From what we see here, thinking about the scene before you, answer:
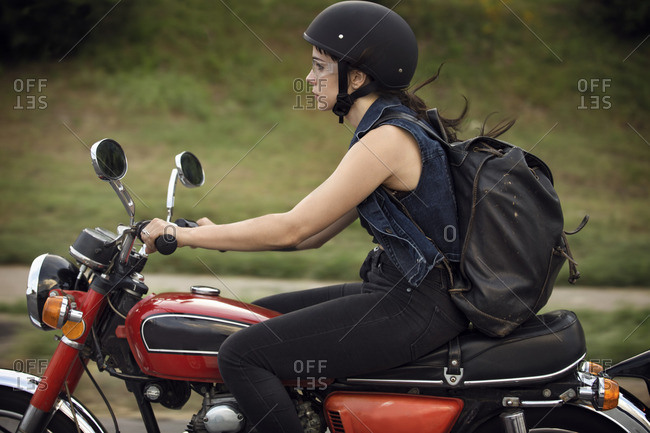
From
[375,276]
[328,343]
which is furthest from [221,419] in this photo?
[375,276]

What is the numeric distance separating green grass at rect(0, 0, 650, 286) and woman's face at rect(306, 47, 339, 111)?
10.6ft

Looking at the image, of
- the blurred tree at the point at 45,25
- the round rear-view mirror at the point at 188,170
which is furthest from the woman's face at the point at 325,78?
the blurred tree at the point at 45,25

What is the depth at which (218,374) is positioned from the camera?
2.17 metres

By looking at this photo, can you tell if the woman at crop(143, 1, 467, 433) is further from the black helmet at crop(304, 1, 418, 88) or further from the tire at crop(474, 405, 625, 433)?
the tire at crop(474, 405, 625, 433)

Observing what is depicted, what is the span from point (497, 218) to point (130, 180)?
5979mm

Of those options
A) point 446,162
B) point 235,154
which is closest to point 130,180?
point 235,154

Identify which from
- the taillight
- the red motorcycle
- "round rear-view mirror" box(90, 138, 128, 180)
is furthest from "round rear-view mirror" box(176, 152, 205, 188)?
the taillight

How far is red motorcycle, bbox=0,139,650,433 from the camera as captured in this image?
2.12 m

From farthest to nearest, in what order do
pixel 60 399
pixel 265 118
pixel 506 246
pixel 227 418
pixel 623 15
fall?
pixel 623 15 < pixel 265 118 < pixel 60 399 < pixel 227 418 < pixel 506 246

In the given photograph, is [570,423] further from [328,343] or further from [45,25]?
[45,25]

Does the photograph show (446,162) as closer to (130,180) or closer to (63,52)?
(130,180)

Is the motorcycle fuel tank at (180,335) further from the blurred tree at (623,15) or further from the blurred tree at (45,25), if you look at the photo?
the blurred tree at (623,15)

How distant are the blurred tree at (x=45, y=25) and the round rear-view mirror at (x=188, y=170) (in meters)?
7.86

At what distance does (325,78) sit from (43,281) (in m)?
1.07
